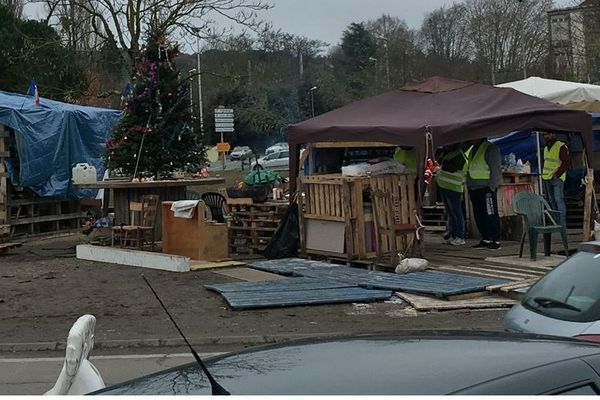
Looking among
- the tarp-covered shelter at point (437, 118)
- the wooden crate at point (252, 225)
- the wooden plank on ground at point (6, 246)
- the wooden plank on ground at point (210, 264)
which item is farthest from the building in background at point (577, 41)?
the wooden plank on ground at point (6, 246)

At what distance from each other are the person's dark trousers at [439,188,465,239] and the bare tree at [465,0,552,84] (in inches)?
1444

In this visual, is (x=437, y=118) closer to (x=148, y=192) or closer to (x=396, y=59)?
(x=148, y=192)

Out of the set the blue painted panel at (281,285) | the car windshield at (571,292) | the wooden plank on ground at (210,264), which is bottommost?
the blue painted panel at (281,285)

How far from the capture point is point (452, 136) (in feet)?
38.5

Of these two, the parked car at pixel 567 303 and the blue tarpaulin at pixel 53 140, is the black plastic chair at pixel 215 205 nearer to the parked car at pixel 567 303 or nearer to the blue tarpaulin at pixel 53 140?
the blue tarpaulin at pixel 53 140

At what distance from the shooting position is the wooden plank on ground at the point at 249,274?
39.0ft

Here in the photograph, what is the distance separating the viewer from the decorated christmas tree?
632 inches

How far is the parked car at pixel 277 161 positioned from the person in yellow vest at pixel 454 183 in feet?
128

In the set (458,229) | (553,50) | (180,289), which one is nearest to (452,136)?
(458,229)

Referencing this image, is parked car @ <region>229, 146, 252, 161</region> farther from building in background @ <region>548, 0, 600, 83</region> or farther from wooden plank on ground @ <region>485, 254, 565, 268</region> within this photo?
wooden plank on ground @ <region>485, 254, 565, 268</region>

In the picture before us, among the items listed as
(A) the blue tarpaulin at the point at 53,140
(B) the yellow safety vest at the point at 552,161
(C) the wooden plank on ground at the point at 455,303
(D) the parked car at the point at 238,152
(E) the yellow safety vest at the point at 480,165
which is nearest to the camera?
(C) the wooden plank on ground at the point at 455,303

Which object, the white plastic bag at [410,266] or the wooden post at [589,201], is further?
the wooden post at [589,201]

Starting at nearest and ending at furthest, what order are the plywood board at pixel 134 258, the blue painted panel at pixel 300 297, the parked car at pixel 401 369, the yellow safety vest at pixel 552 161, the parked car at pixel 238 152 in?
the parked car at pixel 401 369 < the blue painted panel at pixel 300 297 < the plywood board at pixel 134 258 < the yellow safety vest at pixel 552 161 < the parked car at pixel 238 152

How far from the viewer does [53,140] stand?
781 inches
